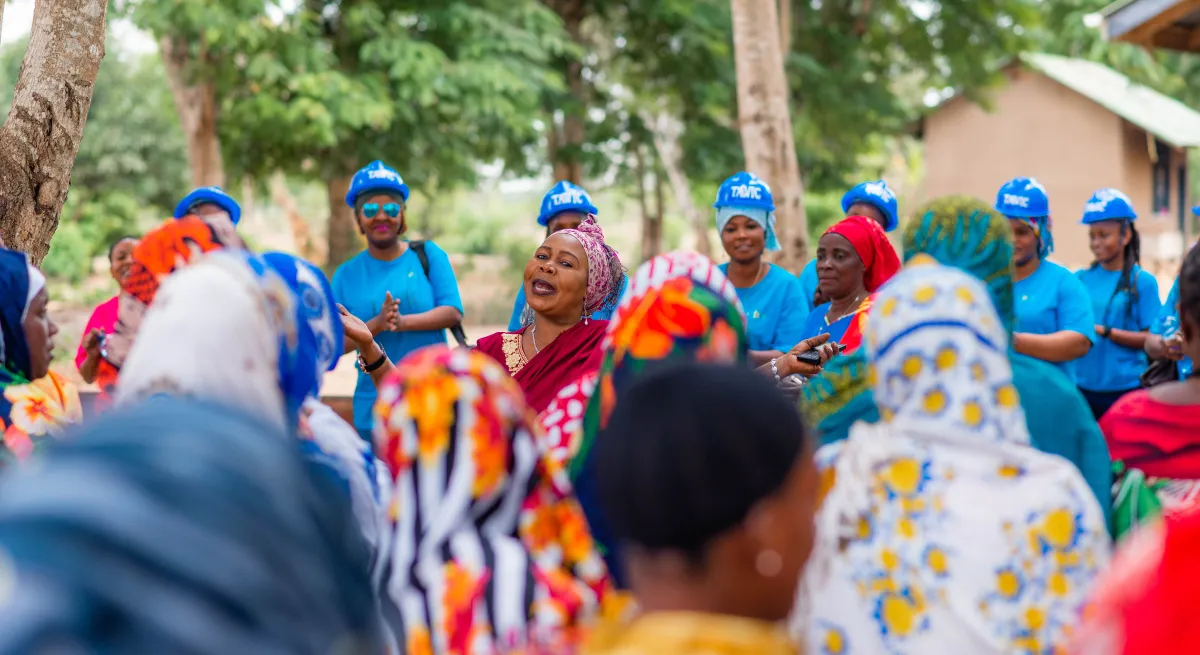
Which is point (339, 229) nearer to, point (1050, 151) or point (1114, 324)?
point (1114, 324)

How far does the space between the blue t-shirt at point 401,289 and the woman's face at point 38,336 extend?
8.01 ft

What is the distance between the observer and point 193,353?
2117 millimetres

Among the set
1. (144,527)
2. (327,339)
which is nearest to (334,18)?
(327,339)

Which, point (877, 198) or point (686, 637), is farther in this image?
point (877, 198)

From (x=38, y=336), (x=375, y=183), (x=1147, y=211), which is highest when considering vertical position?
(x=1147, y=211)

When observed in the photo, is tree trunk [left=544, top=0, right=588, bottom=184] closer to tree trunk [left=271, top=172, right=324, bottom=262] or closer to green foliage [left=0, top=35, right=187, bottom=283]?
tree trunk [left=271, top=172, right=324, bottom=262]

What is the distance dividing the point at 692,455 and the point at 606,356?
128cm

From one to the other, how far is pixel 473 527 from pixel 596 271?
2367 millimetres

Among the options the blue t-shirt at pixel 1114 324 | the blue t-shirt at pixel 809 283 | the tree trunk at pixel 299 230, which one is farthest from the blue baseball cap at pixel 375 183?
the tree trunk at pixel 299 230

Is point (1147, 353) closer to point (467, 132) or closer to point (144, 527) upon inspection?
point (144, 527)

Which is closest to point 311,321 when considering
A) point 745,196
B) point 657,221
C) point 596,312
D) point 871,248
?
point 596,312

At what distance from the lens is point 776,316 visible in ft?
18.2

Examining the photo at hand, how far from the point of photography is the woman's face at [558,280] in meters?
4.49

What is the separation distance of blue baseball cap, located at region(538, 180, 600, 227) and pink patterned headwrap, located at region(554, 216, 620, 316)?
1631mm
